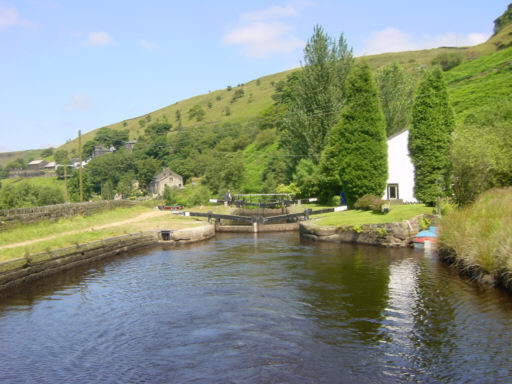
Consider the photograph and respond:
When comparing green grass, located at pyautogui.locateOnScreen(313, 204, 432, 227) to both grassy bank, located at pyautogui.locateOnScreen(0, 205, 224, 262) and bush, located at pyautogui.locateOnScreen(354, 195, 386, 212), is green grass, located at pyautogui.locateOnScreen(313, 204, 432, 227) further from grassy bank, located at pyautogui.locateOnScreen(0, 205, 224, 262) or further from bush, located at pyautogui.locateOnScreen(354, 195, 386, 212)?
grassy bank, located at pyautogui.locateOnScreen(0, 205, 224, 262)

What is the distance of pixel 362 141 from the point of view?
117ft

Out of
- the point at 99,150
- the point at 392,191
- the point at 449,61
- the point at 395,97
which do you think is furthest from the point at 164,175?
the point at 392,191

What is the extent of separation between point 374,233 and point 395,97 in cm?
2876

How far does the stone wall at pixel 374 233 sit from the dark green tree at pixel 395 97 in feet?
81.8

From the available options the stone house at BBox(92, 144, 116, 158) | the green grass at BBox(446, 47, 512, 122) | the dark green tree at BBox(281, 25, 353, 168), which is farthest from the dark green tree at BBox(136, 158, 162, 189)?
the green grass at BBox(446, 47, 512, 122)

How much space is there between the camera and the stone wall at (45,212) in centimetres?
2536

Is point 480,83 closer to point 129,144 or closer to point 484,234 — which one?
point 484,234

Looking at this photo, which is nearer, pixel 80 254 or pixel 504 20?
pixel 80 254

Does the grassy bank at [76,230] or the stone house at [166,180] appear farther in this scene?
the stone house at [166,180]

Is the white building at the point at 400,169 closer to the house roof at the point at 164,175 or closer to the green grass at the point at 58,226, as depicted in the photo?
the green grass at the point at 58,226

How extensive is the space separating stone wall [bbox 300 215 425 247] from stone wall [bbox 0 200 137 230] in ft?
62.3

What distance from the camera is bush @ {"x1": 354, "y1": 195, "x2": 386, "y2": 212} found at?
32.1 m

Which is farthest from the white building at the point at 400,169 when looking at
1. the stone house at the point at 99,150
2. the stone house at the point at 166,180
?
the stone house at the point at 99,150

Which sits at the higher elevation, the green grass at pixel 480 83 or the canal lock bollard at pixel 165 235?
the green grass at pixel 480 83
